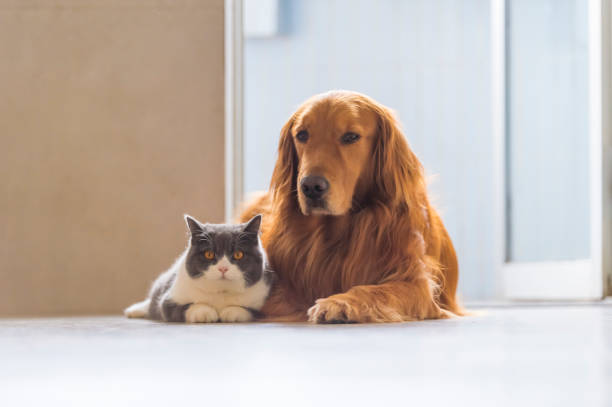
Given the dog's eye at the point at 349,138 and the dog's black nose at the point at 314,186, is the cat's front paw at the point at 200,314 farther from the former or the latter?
the dog's eye at the point at 349,138

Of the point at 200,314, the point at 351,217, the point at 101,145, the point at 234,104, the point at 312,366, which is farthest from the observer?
the point at 234,104

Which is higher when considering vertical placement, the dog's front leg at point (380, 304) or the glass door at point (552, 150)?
the glass door at point (552, 150)

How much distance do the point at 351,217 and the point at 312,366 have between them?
0.95m

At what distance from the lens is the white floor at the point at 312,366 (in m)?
0.79

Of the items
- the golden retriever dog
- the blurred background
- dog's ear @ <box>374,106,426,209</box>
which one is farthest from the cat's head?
the blurred background

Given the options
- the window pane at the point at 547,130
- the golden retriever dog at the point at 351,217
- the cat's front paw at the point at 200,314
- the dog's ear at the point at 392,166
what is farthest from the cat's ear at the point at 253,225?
the window pane at the point at 547,130

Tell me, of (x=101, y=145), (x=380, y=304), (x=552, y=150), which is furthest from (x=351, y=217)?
(x=552, y=150)

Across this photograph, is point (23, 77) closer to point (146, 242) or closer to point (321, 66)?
point (146, 242)

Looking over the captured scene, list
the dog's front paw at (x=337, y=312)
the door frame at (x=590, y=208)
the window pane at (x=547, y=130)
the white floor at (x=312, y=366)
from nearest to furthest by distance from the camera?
the white floor at (x=312, y=366) < the dog's front paw at (x=337, y=312) < the door frame at (x=590, y=208) < the window pane at (x=547, y=130)

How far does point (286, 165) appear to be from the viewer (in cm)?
202

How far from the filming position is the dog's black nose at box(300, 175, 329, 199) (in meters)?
1.79

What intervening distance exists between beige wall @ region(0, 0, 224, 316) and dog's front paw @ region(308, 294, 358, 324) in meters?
1.07

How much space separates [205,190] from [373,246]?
1.01 m

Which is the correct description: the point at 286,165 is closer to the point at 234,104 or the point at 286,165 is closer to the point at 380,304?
the point at 380,304
